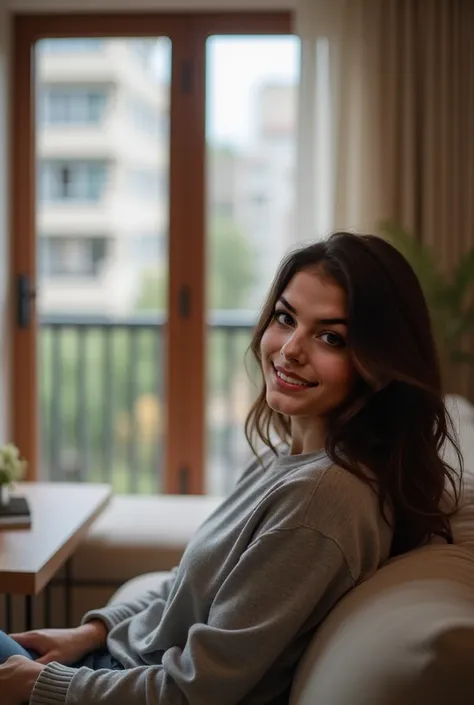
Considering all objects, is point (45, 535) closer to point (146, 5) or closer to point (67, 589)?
point (67, 589)

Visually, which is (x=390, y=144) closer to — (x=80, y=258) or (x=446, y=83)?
(x=446, y=83)

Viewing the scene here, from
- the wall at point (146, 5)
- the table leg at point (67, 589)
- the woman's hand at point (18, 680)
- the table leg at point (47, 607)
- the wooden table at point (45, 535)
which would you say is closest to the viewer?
the woman's hand at point (18, 680)

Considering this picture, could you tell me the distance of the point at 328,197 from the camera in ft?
11.4

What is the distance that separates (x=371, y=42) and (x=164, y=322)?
1.40 meters

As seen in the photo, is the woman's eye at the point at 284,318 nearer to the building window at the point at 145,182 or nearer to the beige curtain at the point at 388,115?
the beige curtain at the point at 388,115

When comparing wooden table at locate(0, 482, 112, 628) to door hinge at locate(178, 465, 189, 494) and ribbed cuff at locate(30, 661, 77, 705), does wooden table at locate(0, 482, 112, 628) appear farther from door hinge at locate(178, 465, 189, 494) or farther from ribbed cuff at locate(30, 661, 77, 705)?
door hinge at locate(178, 465, 189, 494)

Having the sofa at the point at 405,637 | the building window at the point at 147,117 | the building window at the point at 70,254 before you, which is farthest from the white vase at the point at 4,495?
the building window at the point at 147,117

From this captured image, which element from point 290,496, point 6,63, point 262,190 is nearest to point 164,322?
point 262,190

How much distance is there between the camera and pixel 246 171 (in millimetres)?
3822

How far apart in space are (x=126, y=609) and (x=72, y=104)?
109 inches

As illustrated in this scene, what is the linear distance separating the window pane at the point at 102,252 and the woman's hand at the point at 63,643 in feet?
7.72

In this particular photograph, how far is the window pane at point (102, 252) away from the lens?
3783 mm

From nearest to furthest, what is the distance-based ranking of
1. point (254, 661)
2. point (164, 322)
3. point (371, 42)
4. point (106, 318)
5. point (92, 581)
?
1. point (254, 661)
2. point (92, 581)
3. point (371, 42)
4. point (164, 322)
5. point (106, 318)

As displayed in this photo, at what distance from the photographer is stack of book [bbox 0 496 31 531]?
2.08m
